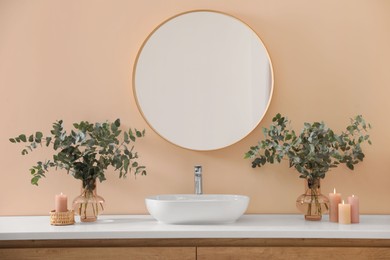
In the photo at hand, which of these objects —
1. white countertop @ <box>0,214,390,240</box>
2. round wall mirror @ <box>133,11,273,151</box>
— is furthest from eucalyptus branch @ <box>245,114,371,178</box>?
white countertop @ <box>0,214,390,240</box>

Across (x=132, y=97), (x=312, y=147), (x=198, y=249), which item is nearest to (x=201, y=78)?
(x=132, y=97)

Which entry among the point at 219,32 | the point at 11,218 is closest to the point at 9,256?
the point at 11,218

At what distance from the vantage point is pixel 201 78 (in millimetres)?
2473

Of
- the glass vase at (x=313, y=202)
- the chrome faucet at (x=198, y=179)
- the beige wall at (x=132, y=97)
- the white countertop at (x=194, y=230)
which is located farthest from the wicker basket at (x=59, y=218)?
the glass vase at (x=313, y=202)

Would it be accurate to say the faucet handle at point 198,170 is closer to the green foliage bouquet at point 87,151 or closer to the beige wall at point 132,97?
the beige wall at point 132,97

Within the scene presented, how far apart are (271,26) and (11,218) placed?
61.6 inches

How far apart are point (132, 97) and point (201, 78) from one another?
36 cm

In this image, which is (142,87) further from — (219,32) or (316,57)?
(316,57)

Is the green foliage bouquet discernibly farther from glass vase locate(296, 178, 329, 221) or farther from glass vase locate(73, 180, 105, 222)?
glass vase locate(296, 178, 329, 221)

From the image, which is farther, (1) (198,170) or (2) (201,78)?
(2) (201,78)

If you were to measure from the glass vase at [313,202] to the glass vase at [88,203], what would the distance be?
2.98 feet

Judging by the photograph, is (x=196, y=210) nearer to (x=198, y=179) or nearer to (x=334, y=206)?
(x=198, y=179)

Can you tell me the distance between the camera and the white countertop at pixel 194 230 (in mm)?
1869

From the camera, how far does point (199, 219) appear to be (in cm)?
204
